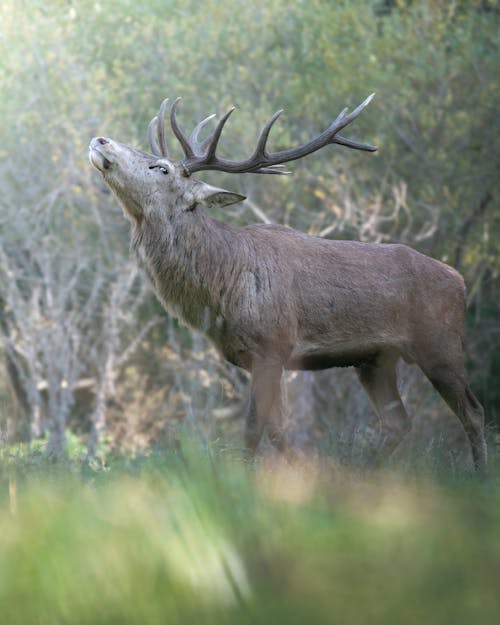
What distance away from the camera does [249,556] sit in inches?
98.3

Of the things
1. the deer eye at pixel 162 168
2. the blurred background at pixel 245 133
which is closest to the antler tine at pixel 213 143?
the deer eye at pixel 162 168

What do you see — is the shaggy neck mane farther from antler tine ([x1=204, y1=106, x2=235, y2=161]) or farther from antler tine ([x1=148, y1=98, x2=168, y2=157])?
antler tine ([x1=148, y1=98, x2=168, y2=157])

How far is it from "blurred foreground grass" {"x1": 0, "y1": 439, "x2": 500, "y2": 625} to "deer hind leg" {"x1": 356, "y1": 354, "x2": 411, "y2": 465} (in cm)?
427

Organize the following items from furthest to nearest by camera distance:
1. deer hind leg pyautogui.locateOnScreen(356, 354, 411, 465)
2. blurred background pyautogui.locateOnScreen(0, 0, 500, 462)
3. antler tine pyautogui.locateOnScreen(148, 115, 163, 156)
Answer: blurred background pyautogui.locateOnScreen(0, 0, 500, 462)
antler tine pyautogui.locateOnScreen(148, 115, 163, 156)
deer hind leg pyautogui.locateOnScreen(356, 354, 411, 465)

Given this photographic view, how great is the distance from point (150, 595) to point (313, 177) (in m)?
12.6

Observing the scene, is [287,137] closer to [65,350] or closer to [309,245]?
[65,350]

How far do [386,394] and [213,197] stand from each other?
180 cm

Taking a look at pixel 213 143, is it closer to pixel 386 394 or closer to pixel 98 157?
pixel 98 157

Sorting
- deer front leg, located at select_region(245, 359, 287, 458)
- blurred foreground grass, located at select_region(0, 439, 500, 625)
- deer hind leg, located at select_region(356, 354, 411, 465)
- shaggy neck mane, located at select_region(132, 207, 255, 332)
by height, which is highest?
blurred foreground grass, located at select_region(0, 439, 500, 625)

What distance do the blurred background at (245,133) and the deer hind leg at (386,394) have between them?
6641 millimetres

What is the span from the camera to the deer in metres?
6.82

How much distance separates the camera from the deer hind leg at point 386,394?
741 centimetres

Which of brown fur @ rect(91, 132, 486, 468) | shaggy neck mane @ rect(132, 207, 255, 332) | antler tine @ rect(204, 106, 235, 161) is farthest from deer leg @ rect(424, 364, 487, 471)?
antler tine @ rect(204, 106, 235, 161)

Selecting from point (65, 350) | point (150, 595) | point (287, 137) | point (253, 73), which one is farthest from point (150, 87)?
point (150, 595)
